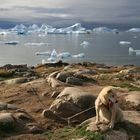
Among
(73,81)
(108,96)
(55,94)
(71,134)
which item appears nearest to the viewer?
(108,96)

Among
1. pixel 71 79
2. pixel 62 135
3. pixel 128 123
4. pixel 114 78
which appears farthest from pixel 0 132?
pixel 114 78

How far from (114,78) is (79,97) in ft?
32.1

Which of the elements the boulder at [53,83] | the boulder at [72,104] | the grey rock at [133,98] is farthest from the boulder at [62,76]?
the boulder at [72,104]

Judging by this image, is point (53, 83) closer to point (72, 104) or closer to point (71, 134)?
point (72, 104)

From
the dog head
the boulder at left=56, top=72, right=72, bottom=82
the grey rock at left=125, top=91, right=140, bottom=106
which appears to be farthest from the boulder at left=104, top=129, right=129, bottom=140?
the boulder at left=56, top=72, right=72, bottom=82

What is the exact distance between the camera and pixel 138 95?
50.6ft

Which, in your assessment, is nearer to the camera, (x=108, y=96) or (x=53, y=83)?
(x=108, y=96)

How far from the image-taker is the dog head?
1029 centimetres

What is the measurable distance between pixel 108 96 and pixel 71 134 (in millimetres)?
1916

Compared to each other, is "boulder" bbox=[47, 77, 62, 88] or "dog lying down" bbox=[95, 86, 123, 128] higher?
"dog lying down" bbox=[95, 86, 123, 128]

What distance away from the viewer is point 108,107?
423 inches

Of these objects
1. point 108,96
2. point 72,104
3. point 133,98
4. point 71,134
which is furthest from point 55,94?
point 108,96

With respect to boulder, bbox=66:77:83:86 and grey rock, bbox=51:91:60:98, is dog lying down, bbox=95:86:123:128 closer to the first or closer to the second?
grey rock, bbox=51:91:60:98

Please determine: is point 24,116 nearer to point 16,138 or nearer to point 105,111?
point 16,138
